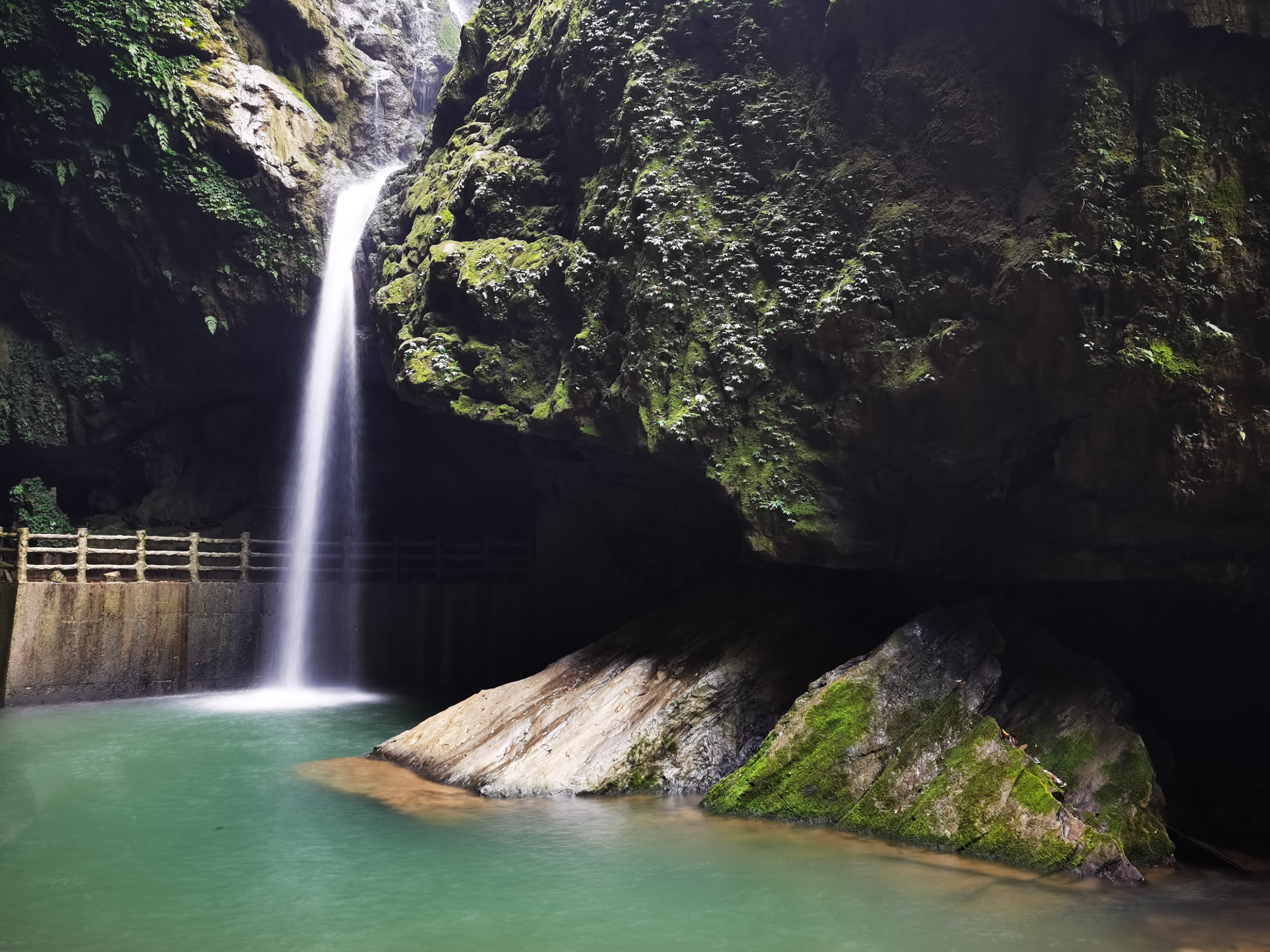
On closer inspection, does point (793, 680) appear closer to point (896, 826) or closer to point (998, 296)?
point (896, 826)

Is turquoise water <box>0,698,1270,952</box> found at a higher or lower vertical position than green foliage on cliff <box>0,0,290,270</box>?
lower

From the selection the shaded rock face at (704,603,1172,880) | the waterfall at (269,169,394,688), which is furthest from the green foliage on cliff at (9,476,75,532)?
the shaded rock face at (704,603,1172,880)

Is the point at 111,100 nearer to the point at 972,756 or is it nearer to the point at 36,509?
the point at 36,509

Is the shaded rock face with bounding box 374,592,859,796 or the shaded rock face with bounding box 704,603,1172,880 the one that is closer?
the shaded rock face with bounding box 704,603,1172,880

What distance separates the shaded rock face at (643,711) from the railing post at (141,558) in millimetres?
7534

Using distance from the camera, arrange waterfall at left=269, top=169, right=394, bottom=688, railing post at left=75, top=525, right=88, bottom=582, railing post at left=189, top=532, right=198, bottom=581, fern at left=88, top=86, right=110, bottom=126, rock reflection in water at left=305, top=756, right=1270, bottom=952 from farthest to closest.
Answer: waterfall at left=269, top=169, right=394, bottom=688 → railing post at left=189, top=532, right=198, bottom=581 → fern at left=88, top=86, right=110, bottom=126 → railing post at left=75, top=525, right=88, bottom=582 → rock reflection in water at left=305, top=756, right=1270, bottom=952

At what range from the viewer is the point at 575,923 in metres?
6.16

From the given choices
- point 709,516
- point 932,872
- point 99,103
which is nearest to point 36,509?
point 99,103

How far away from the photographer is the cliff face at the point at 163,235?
17266mm

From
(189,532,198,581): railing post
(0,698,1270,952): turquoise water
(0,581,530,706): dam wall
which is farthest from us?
(189,532,198,581): railing post

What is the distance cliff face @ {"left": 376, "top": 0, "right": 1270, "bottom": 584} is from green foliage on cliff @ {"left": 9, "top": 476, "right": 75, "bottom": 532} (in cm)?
928

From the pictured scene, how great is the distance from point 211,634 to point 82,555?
2.47 m

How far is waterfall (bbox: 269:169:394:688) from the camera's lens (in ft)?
61.8

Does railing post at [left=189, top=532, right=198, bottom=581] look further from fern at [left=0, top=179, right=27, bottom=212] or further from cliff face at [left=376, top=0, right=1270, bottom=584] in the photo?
fern at [left=0, top=179, right=27, bottom=212]
